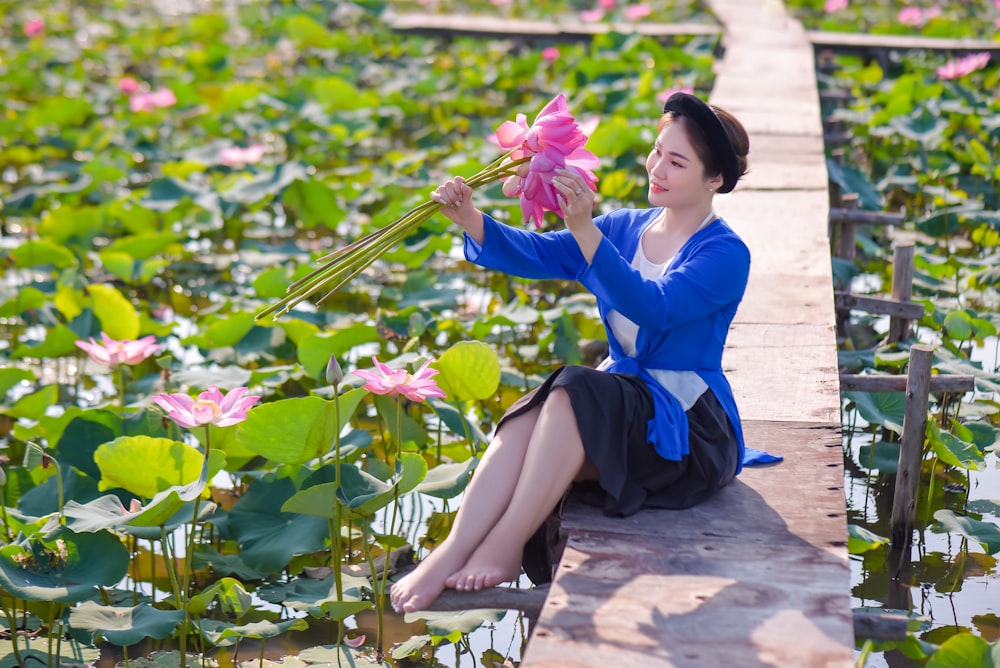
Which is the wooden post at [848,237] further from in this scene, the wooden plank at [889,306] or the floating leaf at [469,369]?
the floating leaf at [469,369]

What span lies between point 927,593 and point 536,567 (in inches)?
35.8

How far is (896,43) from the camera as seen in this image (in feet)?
24.0

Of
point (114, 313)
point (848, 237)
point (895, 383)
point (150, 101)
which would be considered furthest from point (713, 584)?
point (150, 101)

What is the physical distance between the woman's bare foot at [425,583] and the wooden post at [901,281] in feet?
5.39

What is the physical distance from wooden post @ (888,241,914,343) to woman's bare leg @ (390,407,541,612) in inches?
56.4

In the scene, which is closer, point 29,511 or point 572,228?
point 572,228

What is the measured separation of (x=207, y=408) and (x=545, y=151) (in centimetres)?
73

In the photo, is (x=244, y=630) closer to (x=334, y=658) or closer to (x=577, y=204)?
(x=334, y=658)

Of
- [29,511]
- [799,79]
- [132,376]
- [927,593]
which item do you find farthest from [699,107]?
[799,79]

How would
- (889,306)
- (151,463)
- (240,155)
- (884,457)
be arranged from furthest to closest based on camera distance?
(240,155)
(889,306)
(884,457)
(151,463)

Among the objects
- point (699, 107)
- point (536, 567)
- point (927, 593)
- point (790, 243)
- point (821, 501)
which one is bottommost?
point (927, 593)

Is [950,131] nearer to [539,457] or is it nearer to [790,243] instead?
[790,243]

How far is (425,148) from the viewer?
240 inches

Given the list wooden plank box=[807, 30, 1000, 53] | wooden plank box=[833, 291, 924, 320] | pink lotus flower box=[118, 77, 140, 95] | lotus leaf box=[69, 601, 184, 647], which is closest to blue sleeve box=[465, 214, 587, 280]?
lotus leaf box=[69, 601, 184, 647]
